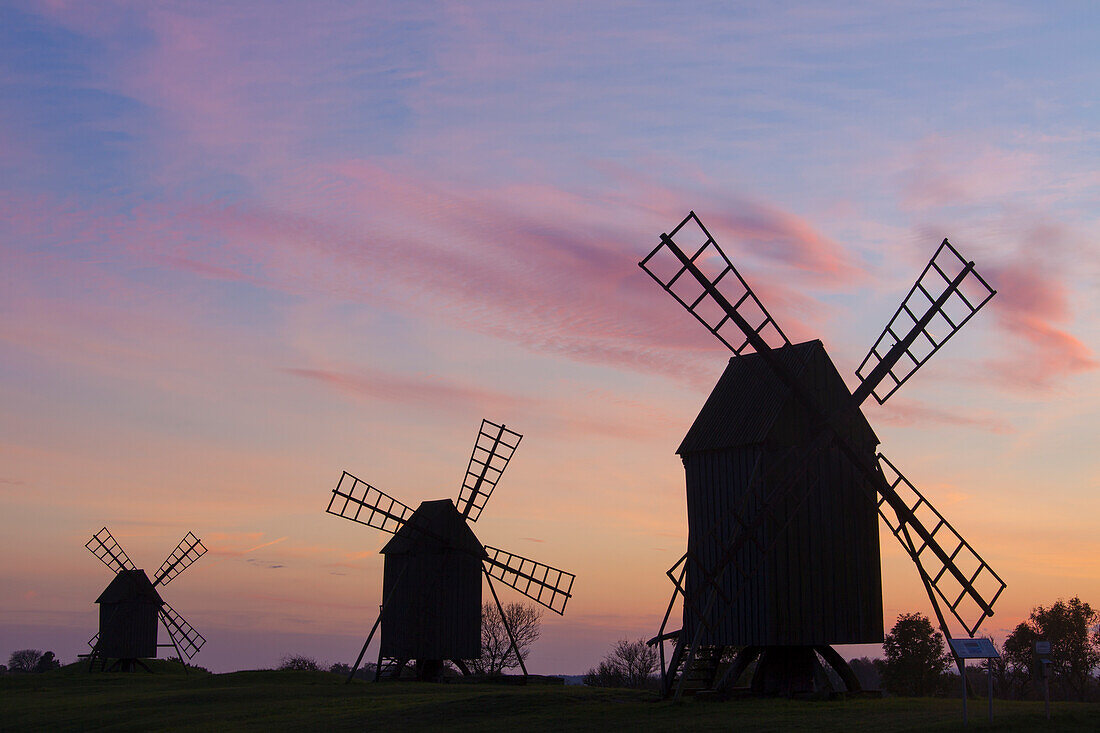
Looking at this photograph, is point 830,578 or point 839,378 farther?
point 839,378

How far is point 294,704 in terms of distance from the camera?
3716 cm

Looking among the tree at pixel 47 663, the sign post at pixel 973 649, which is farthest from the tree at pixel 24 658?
the sign post at pixel 973 649

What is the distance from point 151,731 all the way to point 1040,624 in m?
61.9

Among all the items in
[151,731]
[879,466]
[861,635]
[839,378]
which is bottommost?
[151,731]

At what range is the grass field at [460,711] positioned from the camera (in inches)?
964

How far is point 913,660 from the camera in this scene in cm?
6681

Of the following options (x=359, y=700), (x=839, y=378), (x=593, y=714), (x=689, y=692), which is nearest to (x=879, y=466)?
(x=839, y=378)

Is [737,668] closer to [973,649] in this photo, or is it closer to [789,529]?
[789,529]

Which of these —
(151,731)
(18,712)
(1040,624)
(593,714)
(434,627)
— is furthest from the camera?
(1040,624)

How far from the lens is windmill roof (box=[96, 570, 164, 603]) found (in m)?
69.4

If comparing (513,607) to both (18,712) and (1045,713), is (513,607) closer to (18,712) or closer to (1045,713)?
(18,712)

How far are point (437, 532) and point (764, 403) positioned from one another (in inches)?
845

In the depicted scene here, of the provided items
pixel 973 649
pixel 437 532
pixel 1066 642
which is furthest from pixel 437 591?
pixel 1066 642

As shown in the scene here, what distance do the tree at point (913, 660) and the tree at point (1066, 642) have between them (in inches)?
245
